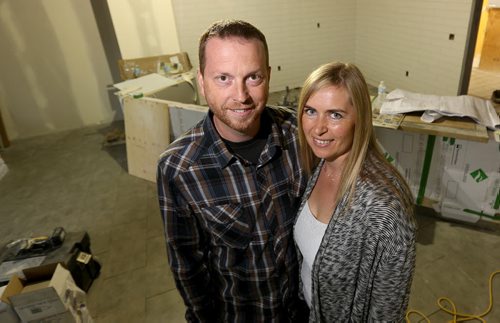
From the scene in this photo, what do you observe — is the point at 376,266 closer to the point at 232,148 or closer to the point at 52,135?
the point at 232,148

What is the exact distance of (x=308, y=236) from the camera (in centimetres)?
115

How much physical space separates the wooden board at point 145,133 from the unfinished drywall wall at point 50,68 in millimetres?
2281

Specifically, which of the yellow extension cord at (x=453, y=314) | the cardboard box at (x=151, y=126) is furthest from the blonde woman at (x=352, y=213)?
the cardboard box at (x=151, y=126)

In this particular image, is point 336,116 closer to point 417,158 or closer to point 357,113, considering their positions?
point 357,113

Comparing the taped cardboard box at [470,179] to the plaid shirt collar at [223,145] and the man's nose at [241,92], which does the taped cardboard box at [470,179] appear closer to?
the plaid shirt collar at [223,145]

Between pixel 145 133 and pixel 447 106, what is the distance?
2.92m

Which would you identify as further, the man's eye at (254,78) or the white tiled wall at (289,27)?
the white tiled wall at (289,27)

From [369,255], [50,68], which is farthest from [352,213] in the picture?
[50,68]

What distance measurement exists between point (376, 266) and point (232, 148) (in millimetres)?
603

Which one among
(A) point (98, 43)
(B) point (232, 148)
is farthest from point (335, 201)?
(A) point (98, 43)

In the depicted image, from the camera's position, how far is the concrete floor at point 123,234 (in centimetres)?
225

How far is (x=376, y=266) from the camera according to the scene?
988 millimetres

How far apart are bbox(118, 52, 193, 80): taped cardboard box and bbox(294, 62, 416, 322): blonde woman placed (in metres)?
4.16

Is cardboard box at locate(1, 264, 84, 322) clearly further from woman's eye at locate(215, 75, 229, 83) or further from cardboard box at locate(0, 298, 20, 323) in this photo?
woman's eye at locate(215, 75, 229, 83)
